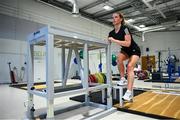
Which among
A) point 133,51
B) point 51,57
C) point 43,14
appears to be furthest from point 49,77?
point 43,14

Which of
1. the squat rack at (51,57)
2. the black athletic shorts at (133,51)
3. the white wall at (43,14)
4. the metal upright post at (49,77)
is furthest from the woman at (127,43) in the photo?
the white wall at (43,14)

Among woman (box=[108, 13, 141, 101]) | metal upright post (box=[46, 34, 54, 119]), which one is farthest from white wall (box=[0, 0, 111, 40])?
metal upright post (box=[46, 34, 54, 119])

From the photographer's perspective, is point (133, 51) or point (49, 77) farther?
point (133, 51)

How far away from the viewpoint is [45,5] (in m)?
8.04

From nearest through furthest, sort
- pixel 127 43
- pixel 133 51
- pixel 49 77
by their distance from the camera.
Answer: pixel 49 77
pixel 127 43
pixel 133 51

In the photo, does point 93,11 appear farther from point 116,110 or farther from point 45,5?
point 116,110

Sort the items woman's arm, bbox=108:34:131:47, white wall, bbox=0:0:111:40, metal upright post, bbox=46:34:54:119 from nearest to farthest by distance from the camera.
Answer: metal upright post, bbox=46:34:54:119
woman's arm, bbox=108:34:131:47
white wall, bbox=0:0:111:40

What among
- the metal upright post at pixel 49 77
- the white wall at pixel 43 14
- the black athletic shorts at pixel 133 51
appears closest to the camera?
the metal upright post at pixel 49 77

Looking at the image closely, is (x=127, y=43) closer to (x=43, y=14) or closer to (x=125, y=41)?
(x=125, y=41)

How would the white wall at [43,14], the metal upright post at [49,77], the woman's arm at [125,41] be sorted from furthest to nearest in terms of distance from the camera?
1. the white wall at [43,14]
2. the woman's arm at [125,41]
3. the metal upright post at [49,77]

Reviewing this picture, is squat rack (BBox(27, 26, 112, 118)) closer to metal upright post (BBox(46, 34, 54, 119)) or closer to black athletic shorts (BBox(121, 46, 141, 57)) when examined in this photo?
metal upright post (BBox(46, 34, 54, 119))

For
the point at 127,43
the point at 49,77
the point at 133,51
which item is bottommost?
the point at 49,77

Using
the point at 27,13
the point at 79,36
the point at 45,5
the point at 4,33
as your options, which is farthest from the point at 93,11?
the point at 79,36

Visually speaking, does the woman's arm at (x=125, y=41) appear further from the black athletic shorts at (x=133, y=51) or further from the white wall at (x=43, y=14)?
the white wall at (x=43, y=14)
